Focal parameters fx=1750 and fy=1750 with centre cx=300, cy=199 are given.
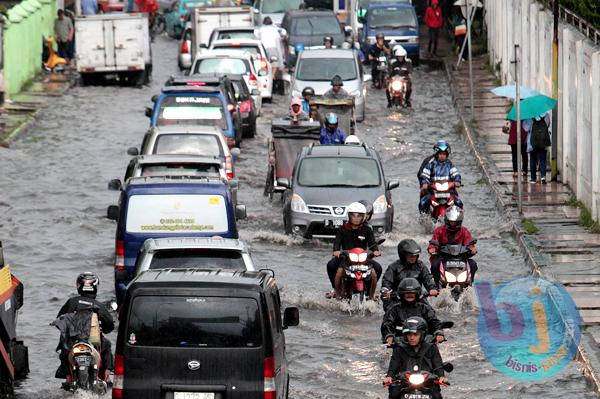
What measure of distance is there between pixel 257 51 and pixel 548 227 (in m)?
19.8

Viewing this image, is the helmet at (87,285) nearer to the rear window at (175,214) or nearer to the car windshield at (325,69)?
the rear window at (175,214)

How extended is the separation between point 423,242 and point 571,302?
6.65 meters

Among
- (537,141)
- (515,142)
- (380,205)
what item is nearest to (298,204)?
(380,205)

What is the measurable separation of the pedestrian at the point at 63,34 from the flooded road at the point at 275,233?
326 cm

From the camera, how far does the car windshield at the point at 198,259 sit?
18031mm

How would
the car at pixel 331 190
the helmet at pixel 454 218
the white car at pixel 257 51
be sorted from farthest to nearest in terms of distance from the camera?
the white car at pixel 257 51 < the car at pixel 331 190 < the helmet at pixel 454 218

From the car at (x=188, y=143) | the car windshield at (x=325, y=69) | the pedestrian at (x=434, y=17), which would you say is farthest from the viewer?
the pedestrian at (x=434, y=17)

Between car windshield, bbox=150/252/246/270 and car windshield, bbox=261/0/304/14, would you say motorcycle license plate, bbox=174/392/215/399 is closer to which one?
car windshield, bbox=150/252/246/270

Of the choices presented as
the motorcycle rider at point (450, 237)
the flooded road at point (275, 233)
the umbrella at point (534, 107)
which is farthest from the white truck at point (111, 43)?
the motorcycle rider at point (450, 237)

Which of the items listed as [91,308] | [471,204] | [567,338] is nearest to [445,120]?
[471,204]

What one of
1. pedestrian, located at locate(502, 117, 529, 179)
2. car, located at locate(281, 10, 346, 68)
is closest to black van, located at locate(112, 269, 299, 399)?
pedestrian, located at locate(502, 117, 529, 179)

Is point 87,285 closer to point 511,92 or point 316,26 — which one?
point 511,92

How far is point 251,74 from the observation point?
4194 centimetres

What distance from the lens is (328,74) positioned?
4178cm
